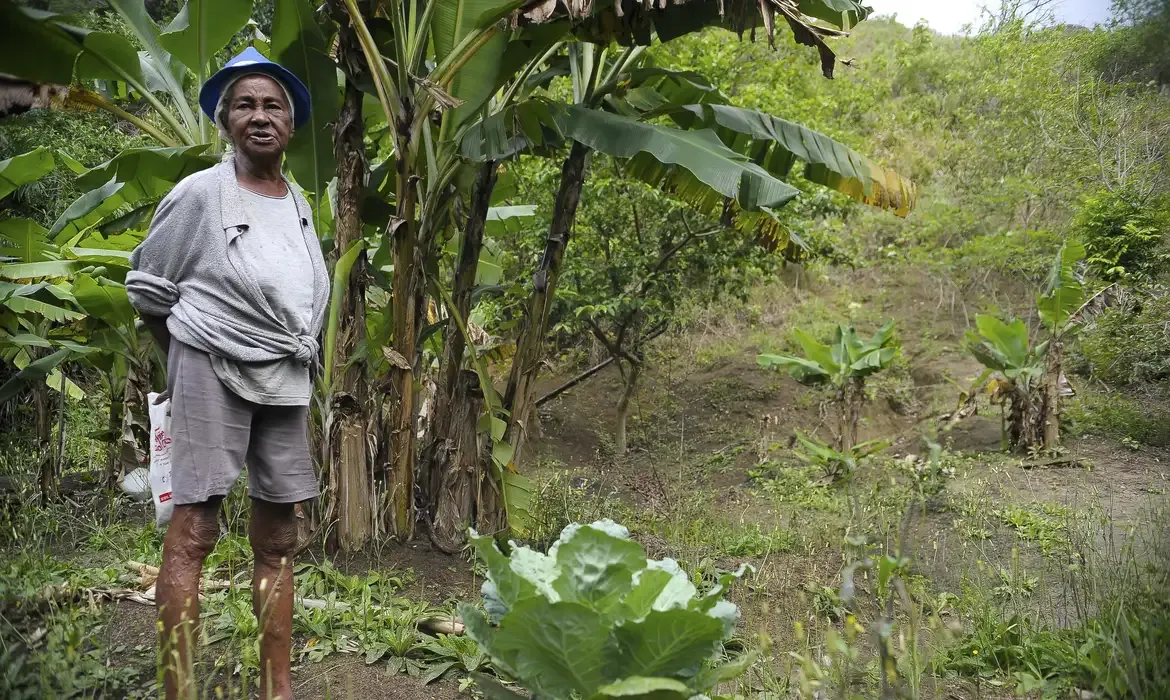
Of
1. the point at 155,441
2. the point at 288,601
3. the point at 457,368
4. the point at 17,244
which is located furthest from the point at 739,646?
the point at 17,244

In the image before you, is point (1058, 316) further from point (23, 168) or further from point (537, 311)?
point (23, 168)

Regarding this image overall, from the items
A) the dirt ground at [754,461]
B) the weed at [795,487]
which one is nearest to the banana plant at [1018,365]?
the dirt ground at [754,461]

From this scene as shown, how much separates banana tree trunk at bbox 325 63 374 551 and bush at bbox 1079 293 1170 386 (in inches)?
204

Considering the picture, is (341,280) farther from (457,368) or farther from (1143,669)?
(1143,669)

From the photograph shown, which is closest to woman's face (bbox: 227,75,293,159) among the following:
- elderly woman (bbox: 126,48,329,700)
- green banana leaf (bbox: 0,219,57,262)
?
elderly woman (bbox: 126,48,329,700)

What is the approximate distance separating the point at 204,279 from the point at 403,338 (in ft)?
6.93

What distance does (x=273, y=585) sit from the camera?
241 centimetres

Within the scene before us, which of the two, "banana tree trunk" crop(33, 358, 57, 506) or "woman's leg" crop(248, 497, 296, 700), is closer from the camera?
"woman's leg" crop(248, 497, 296, 700)

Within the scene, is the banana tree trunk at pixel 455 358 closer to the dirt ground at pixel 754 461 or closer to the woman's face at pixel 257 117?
the dirt ground at pixel 754 461

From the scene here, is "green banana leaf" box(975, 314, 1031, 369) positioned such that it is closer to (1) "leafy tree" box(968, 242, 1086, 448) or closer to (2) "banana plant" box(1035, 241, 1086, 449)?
(1) "leafy tree" box(968, 242, 1086, 448)

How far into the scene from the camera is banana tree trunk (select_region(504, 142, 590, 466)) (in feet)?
16.8

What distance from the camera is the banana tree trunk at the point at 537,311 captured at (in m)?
5.11

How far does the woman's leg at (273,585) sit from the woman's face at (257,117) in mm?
1097

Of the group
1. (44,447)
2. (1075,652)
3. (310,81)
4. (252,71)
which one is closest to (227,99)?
(252,71)
